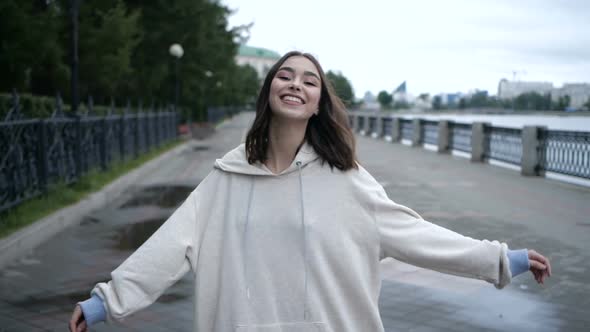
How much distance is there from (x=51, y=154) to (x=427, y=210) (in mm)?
5648

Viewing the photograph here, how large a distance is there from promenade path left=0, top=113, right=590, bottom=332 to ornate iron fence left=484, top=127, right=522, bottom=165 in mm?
3186

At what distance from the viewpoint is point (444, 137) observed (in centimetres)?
2200

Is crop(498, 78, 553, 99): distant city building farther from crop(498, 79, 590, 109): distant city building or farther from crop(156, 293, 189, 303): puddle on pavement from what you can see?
crop(156, 293, 189, 303): puddle on pavement

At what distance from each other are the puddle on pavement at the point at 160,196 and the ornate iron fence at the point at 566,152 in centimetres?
756

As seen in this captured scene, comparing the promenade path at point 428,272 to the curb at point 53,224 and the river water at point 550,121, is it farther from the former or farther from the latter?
the river water at point 550,121

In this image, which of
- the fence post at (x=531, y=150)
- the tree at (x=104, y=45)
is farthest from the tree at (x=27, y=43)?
the fence post at (x=531, y=150)

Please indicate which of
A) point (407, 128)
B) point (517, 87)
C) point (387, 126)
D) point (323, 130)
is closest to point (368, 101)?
point (517, 87)

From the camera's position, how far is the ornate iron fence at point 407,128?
93.0 ft

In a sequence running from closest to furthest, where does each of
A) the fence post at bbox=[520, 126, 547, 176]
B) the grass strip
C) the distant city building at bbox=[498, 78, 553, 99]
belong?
the grass strip, the distant city building at bbox=[498, 78, 553, 99], the fence post at bbox=[520, 126, 547, 176]

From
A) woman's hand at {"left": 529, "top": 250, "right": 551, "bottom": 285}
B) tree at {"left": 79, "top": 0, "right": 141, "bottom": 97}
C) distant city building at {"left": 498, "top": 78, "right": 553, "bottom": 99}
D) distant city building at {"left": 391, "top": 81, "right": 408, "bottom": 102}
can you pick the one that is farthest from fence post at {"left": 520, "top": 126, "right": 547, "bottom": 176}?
woman's hand at {"left": 529, "top": 250, "right": 551, "bottom": 285}

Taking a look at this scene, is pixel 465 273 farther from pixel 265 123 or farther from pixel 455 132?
pixel 455 132

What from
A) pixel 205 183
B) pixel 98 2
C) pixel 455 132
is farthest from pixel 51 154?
pixel 455 132

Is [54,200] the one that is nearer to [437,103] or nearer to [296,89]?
[296,89]

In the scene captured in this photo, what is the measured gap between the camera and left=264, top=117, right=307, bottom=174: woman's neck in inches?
91.7
